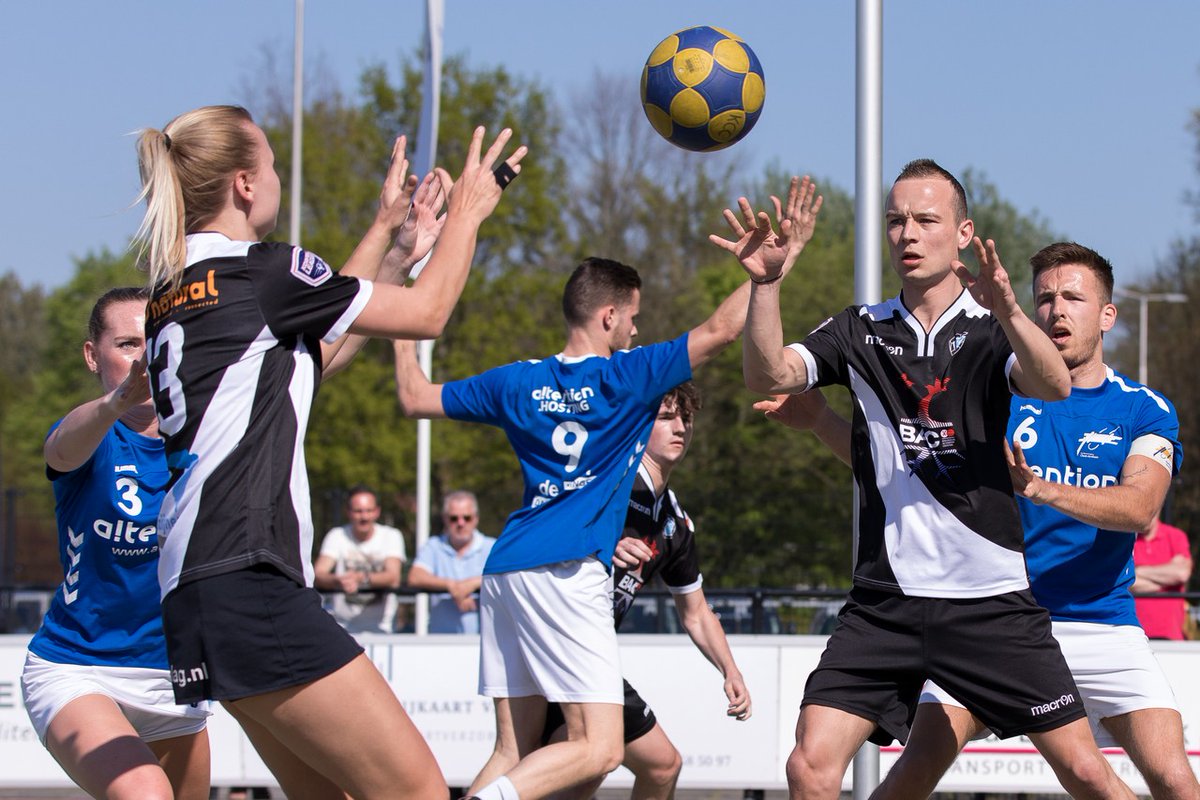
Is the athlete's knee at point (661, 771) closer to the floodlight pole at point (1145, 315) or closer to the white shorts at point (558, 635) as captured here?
the white shorts at point (558, 635)

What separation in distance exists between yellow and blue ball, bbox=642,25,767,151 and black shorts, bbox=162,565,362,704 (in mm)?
2706

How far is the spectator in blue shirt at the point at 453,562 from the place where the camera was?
9.52 meters

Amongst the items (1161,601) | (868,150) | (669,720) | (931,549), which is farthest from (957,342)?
(1161,601)

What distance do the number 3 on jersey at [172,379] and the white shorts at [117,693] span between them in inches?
51.9

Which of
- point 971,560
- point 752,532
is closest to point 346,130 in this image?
point 752,532

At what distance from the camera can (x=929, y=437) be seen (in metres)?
4.41

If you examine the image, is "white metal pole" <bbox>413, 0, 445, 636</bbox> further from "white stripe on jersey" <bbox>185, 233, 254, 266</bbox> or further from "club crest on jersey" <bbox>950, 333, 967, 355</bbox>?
"white stripe on jersey" <bbox>185, 233, 254, 266</bbox>

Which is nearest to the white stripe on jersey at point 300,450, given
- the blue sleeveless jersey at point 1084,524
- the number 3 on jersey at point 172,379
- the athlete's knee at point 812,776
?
the number 3 on jersey at point 172,379

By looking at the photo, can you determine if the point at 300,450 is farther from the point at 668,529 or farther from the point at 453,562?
the point at 453,562

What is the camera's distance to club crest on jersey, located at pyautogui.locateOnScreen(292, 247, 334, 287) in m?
3.34

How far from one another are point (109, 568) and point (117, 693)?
1.31ft

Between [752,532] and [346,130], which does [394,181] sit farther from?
[346,130]

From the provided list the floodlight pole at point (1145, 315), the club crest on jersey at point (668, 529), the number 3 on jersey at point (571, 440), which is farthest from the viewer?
the floodlight pole at point (1145, 315)

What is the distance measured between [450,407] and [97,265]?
45.9 m
